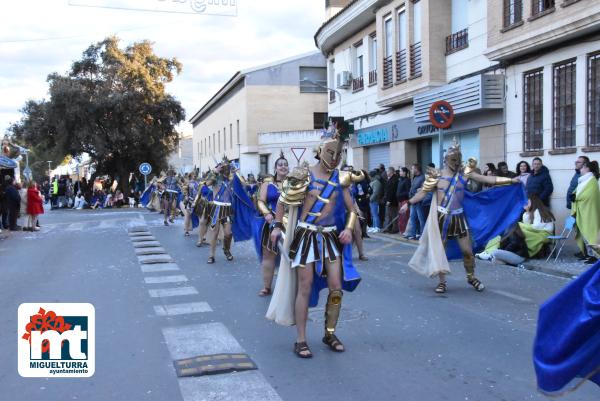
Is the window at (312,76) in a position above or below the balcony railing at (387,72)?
above

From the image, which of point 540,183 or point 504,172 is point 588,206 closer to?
point 540,183

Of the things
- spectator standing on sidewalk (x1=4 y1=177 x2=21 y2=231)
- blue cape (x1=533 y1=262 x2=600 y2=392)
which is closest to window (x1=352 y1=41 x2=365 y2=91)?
spectator standing on sidewalk (x1=4 y1=177 x2=21 y2=231)

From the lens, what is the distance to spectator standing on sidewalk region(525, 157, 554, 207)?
470 inches

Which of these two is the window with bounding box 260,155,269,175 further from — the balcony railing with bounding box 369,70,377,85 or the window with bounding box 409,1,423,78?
the window with bounding box 409,1,423,78

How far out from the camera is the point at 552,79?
43.9 ft

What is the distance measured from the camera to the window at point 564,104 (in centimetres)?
1294

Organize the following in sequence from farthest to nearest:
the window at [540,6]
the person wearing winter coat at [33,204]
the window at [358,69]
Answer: the window at [358,69] < the person wearing winter coat at [33,204] < the window at [540,6]

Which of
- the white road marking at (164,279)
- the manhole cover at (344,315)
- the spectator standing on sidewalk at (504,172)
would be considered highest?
the spectator standing on sidewalk at (504,172)

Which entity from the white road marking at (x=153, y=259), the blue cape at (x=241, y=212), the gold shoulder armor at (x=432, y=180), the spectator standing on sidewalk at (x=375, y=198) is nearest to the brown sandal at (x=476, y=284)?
the gold shoulder armor at (x=432, y=180)

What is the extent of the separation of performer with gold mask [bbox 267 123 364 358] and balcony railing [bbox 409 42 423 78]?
13.8 m

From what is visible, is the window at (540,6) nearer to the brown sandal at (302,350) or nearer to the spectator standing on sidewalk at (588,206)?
the spectator standing on sidewalk at (588,206)

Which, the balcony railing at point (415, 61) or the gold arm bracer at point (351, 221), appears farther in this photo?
the balcony railing at point (415, 61)

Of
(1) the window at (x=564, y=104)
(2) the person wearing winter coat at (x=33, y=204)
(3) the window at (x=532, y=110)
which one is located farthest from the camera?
(2) the person wearing winter coat at (x=33, y=204)

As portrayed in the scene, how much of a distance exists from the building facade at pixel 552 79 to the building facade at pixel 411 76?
27.7 inches
